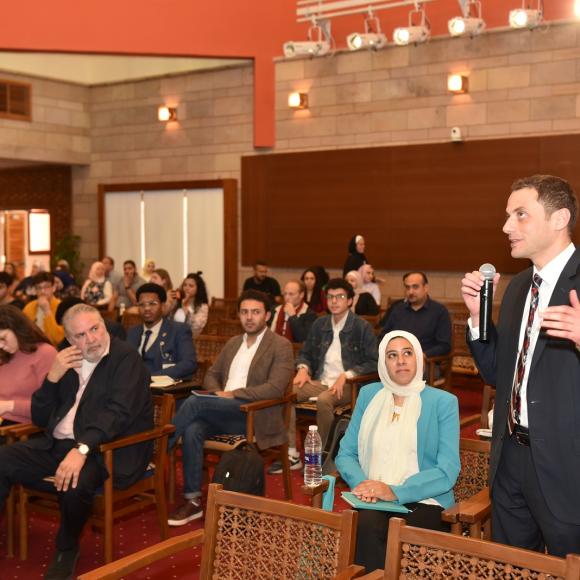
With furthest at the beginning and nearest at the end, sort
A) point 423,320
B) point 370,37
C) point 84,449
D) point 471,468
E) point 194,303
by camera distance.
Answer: point 370,37 → point 194,303 → point 423,320 → point 84,449 → point 471,468

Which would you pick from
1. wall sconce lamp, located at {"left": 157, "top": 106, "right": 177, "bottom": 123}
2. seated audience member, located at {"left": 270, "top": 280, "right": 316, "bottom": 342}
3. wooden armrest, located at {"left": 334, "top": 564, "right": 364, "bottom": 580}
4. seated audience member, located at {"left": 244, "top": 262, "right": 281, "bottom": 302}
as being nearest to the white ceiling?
wall sconce lamp, located at {"left": 157, "top": 106, "right": 177, "bottom": 123}

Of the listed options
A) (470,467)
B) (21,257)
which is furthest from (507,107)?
(21,257)

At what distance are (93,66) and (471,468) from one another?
41.6 ft

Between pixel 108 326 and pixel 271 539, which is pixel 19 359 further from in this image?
pixel 271 539

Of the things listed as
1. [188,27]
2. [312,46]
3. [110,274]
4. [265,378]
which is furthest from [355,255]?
[265,378]

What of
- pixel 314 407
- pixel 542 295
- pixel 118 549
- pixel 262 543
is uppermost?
pixel 542 295

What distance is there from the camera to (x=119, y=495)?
4.09 meters

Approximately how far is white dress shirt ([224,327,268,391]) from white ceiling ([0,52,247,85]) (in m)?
8.67

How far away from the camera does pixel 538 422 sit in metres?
2.37

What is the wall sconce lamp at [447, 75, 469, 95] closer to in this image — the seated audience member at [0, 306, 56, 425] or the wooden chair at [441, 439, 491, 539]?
the seated audience member at [0, 306, 56, 425]

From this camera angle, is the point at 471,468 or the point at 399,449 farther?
the point at 471,468

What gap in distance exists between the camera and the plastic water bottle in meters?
3.60

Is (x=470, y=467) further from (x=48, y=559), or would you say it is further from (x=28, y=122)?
(x=28, y=122)

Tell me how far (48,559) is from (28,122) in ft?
35.5
